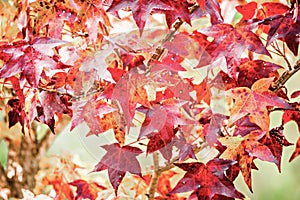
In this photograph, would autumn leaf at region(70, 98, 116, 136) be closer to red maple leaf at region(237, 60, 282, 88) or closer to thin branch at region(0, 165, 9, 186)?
red maple leaf at region(237, 60, 282, 88)

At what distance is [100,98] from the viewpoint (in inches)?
37.8

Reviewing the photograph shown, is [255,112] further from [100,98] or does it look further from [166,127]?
[100,98]

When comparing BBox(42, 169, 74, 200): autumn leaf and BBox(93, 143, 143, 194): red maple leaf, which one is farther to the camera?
BBox(42, 169, 74, 200): autumn leaf

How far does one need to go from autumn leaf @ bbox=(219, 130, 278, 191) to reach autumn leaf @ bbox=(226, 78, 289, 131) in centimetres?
6

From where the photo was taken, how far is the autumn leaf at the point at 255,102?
0.97m

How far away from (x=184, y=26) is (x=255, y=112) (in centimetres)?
44

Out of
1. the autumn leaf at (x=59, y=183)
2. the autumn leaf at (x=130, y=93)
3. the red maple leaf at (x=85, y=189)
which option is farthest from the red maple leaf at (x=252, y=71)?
the autumn leaf at (x=59, y=183)

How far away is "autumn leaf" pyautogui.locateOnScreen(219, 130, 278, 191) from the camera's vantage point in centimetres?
103

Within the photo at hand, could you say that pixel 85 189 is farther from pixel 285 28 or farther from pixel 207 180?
pixel 285 28

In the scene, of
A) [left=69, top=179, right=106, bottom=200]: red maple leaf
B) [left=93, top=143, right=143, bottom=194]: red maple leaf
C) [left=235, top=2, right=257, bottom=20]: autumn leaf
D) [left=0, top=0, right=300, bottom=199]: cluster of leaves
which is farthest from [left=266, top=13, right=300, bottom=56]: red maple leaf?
[left=69, top=179, right=106, bottom=200]: red maple leaf

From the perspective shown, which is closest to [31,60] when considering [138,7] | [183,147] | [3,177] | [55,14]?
[55,14]

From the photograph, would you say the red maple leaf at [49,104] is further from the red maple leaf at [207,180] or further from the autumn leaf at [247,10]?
the autumn leaf at [247,10]

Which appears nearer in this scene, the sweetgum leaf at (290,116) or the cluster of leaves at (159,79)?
the cluster of leaves at (159,79)

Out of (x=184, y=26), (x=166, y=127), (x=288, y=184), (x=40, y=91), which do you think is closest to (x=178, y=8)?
(x=166, y=127)
